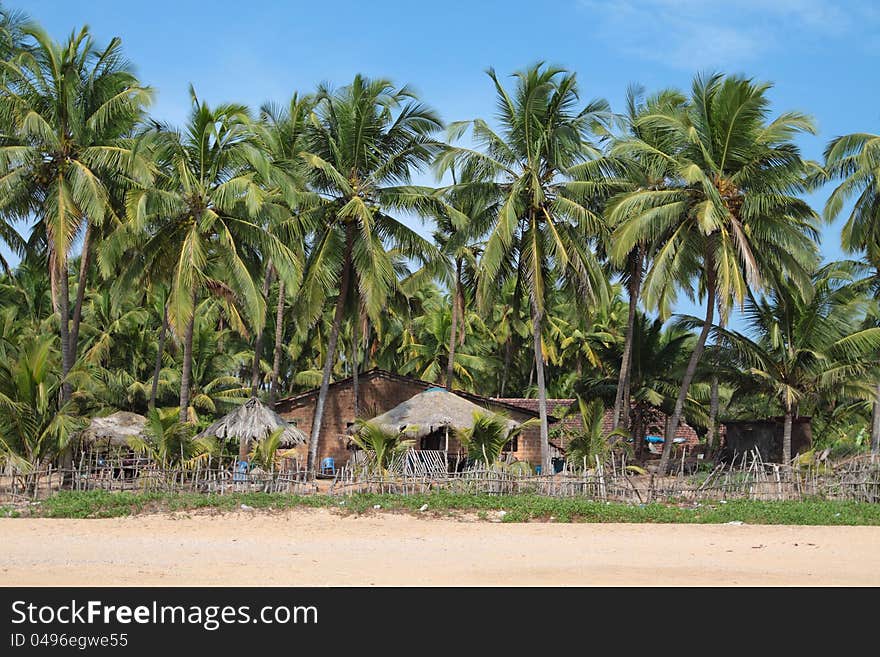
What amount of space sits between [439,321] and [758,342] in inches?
521

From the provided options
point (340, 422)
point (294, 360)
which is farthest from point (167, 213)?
point (294, 360)

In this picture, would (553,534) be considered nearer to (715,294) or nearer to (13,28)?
(715,294)

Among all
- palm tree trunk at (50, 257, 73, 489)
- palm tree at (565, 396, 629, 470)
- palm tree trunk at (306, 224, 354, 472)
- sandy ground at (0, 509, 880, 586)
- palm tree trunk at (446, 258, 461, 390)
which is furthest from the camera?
palm tree trunk at (446, 258, 461, 390)

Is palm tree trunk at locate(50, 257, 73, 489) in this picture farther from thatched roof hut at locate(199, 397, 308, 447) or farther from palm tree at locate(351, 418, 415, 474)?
palm tree at locate(351, 418, 415, 474)

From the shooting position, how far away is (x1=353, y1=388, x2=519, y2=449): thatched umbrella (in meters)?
23.0

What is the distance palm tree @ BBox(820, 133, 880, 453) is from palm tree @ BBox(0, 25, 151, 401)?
53.9 ft

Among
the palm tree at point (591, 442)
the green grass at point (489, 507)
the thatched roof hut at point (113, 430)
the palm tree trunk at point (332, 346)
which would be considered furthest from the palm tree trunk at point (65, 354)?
the palm tree at point (591, 442)

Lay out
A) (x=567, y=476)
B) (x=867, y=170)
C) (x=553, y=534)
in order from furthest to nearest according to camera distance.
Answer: (x=867, y=170)
(x=567, y=476)
(x=553, y=534)

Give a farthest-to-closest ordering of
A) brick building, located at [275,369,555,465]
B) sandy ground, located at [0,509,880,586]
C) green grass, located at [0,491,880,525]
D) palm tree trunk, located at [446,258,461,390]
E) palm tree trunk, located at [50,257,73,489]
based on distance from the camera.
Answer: palm tree trunk, located at [446,258,461,390] → brick building, located at [275,369,555,465] → palm tree trunk, located at [50,257,73,489] → green grass, located at [0,491,880,525] → sandy ground, located at [0,509,880,586]

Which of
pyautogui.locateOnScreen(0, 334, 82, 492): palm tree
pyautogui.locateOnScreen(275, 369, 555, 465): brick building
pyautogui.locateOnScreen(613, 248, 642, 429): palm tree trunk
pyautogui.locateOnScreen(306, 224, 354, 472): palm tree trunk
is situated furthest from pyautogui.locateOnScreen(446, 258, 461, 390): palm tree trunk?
pyautogui.locateOnScreen(0, 334, 82, 492): palm tree

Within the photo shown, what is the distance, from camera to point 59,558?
1138 centimetres

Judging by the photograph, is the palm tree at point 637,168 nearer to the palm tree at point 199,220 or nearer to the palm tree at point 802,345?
the palm tree at point 802,345

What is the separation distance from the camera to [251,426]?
2073 centimetres

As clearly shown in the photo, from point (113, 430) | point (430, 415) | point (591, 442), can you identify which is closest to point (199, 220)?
point (113, 430)
